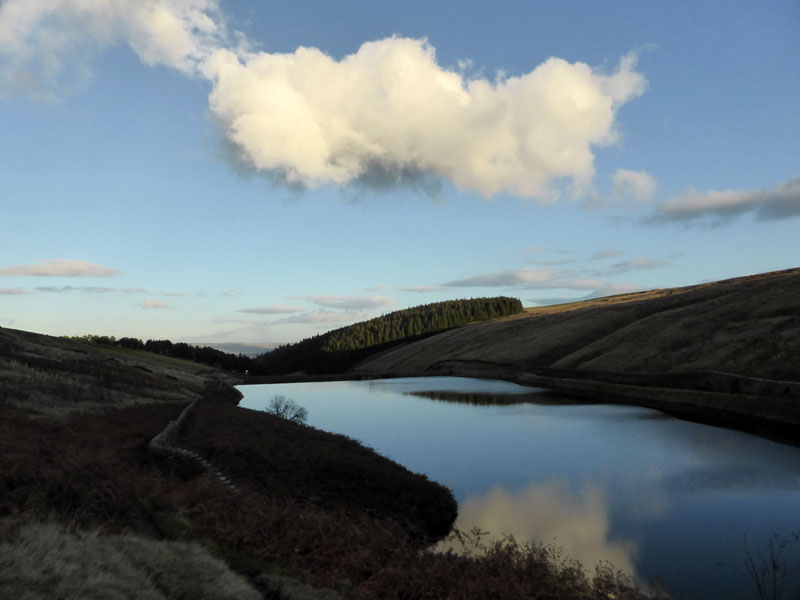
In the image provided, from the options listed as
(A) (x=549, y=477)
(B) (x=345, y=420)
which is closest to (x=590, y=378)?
(B) (x=345, y=420)

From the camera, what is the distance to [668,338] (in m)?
78.1

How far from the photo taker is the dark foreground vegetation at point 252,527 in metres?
11.0

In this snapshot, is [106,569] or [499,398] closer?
[106,569]

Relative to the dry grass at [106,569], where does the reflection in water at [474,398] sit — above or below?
below

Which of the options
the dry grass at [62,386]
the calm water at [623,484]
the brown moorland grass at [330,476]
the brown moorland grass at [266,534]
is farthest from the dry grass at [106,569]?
the dry grass at [62,386]

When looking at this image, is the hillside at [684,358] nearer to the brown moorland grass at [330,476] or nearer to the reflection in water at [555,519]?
the reflection in water at [555,519]

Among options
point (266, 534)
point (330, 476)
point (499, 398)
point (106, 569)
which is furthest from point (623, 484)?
point (499, 398)

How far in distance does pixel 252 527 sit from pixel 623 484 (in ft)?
69.4

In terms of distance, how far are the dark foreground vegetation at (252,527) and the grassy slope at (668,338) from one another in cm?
4550

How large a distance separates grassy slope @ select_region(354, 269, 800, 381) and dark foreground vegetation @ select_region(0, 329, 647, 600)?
45.5m

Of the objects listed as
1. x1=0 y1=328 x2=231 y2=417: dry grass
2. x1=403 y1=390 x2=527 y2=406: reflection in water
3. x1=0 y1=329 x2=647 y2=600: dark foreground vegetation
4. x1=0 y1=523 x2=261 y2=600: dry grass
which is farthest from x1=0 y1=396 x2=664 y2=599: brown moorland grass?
x1=403 y1=390 x2=527 y2=406: reflection in water

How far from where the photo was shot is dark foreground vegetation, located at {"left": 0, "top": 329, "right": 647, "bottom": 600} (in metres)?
11.0

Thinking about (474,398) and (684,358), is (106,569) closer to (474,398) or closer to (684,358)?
(474,398)

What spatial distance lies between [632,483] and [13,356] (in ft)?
227
